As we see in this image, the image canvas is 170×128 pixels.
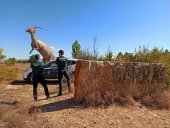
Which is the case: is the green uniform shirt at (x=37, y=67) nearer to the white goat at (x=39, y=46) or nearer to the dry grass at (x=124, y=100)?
the dry grass at (x=124, y=100)

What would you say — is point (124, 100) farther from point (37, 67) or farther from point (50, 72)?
point (50, 72)

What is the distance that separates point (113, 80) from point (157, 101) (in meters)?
1.77

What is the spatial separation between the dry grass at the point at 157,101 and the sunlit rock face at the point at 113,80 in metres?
0.31

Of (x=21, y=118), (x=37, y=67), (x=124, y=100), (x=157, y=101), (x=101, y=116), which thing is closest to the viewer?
(x=21, y=118)

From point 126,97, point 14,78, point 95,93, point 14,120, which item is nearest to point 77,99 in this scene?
Result: point 95,93

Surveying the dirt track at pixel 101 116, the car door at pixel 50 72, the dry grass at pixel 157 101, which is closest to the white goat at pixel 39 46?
the car door at pixel 50 72

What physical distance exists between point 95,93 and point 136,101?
167 cm

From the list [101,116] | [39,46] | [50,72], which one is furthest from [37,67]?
[39,46]

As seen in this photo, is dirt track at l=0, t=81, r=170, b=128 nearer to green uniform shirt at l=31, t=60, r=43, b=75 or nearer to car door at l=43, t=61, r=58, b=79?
green uniform shirt at l=31, t=60, r=43, b=75

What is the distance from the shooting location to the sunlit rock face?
9312 millimetres

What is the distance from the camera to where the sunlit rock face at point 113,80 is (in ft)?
30.6

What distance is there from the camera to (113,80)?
9.59 m

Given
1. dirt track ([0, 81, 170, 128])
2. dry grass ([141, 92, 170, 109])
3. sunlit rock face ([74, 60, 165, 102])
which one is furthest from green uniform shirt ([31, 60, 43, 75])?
dry grass ([141, 92, 170, 109])

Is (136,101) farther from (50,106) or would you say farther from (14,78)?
(14,78)
